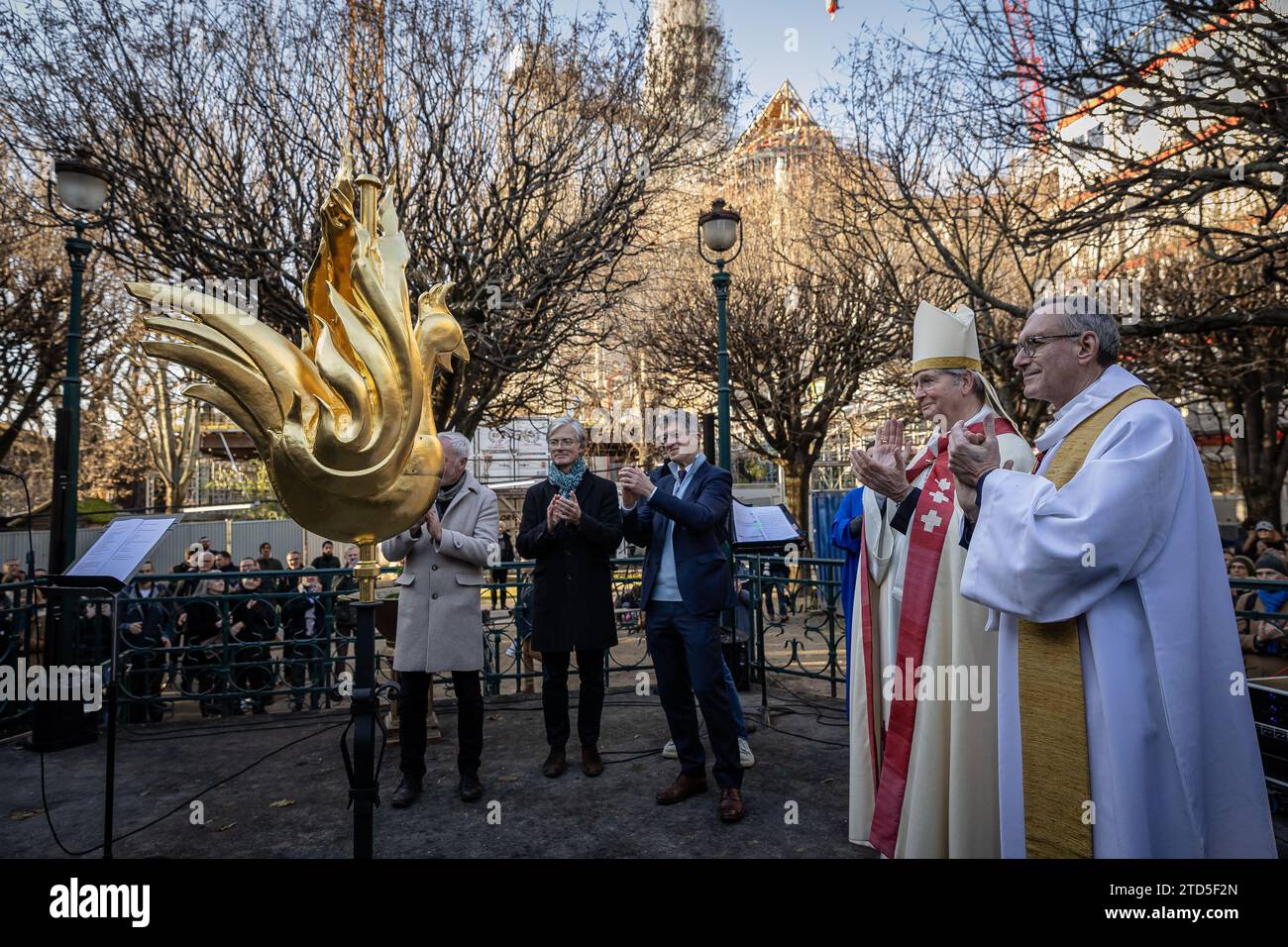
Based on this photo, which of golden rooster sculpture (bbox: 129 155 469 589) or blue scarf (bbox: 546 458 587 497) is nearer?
golden rooster sculpture (bbox: 129 155 469 589)

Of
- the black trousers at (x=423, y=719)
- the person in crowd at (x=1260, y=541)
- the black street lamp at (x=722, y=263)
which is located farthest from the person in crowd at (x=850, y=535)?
the person in crowd at (x=1260, y=541)

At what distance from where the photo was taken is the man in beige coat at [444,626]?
152 inches

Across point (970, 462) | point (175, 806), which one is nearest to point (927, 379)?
point (970, 462)

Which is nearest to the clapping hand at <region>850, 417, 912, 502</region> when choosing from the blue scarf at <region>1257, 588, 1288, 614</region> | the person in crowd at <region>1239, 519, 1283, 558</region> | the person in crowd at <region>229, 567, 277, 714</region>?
the blue scarf at <region>1257, 588, 1288, 614</region>

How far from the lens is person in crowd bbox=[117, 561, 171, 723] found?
613cm

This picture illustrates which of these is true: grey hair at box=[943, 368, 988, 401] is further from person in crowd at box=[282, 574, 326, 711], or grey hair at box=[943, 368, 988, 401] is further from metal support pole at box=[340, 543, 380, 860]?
person in crowd at box=[282, 574, 326, 711]

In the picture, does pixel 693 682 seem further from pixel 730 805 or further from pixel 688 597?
pixel 730 805

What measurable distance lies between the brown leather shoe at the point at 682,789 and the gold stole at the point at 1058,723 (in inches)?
78.7

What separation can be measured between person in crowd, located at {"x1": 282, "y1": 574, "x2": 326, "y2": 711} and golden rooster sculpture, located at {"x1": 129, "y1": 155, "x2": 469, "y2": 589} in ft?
13.2

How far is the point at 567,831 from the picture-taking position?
3.51 metres

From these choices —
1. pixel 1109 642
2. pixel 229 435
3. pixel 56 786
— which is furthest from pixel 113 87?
pixel 229 435

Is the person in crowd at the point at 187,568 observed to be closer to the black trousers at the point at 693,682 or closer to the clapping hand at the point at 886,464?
the black trousers at the point at 693,682

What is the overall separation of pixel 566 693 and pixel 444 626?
84cm
